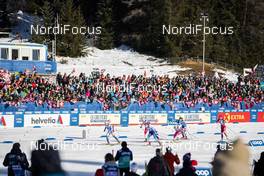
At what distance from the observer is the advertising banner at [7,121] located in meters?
30.8

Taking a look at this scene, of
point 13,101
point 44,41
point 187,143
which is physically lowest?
point 187,143

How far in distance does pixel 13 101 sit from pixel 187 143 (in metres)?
13.0

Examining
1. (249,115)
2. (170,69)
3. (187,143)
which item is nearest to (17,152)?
(187,143)

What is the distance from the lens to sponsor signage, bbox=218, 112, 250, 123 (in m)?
36.7

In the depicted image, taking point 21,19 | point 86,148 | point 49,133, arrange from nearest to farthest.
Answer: point 86,148 < point 49,133 < point 21,19

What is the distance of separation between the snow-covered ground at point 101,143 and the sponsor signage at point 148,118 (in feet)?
4.49

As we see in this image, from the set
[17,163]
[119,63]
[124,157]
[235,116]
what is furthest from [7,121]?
[119,63]

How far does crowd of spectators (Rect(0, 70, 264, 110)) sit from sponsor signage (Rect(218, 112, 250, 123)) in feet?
2.10

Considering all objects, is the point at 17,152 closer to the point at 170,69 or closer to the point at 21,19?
the point at 170,69

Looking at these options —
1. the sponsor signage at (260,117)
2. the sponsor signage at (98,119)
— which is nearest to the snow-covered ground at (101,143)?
the sponsor signage at (98,119)

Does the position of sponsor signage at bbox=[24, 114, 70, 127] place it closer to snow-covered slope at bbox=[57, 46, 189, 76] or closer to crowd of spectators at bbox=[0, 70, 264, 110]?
crowd of spectators at bbox=[0, 70, 264, 110]

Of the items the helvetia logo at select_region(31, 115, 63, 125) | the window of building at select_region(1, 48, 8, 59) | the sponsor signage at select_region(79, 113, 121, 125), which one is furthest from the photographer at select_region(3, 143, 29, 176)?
the window of building at select_region(1, 48, 8, 59)

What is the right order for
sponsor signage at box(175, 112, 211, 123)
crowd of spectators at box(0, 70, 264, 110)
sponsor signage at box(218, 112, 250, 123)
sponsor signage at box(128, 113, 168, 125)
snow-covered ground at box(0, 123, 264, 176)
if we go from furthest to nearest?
sponsor signage at box(218, 112, 250, 123) → sponsor signage at box(175, 112, 211, 123) → sponsor signage at box(128, 113, 168, 125) → crowd of spectators at box(0, 70, 264, 110) → snow-covered ground at box(0, 123, 264, 176)

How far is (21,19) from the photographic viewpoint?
216 feet
